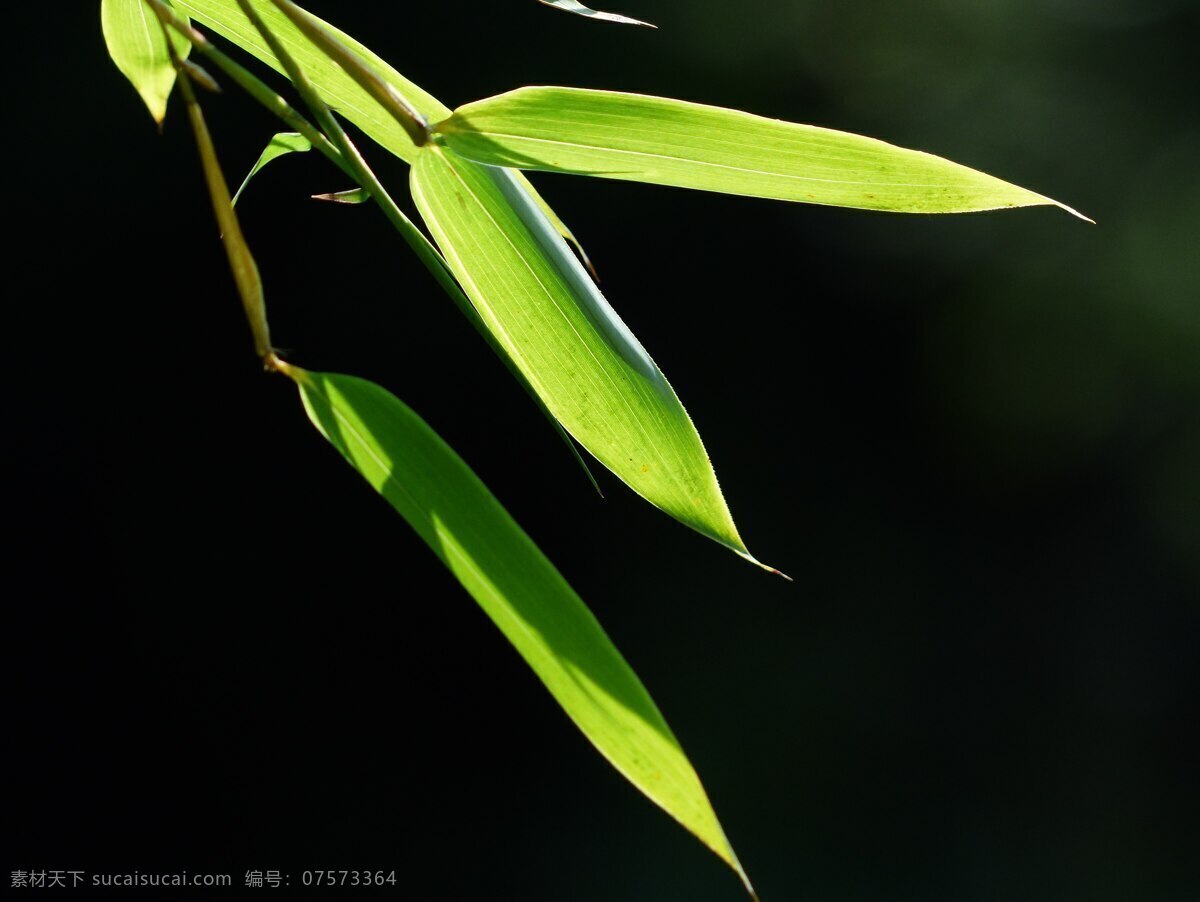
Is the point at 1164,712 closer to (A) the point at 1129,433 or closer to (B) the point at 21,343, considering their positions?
(A) the point at 1129,433

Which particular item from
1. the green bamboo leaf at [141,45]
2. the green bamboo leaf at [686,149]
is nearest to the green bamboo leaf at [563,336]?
the green bamboo leaf at [686,149]

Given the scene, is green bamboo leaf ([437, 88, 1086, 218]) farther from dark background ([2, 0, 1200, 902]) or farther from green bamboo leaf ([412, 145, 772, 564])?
dark background ([2, 0, 1200, 902])

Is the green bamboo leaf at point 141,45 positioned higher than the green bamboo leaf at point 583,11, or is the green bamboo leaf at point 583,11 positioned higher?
the green bamboo leaf at point 141,45

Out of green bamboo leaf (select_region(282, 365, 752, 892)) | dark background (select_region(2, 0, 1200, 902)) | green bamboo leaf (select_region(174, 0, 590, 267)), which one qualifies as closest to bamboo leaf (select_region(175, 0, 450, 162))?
green bamboo leaf (select_region(174, 0, 590, 267))

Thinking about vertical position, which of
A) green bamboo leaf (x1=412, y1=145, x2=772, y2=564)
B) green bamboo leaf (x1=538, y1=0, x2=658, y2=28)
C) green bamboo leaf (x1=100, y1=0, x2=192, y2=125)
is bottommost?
green bamboo leaf (x1=412, y1=145, x2=772, y2=564)

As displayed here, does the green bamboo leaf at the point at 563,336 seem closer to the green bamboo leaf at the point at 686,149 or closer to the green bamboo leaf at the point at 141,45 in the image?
the green bamboo leaf at the point at 686,149
